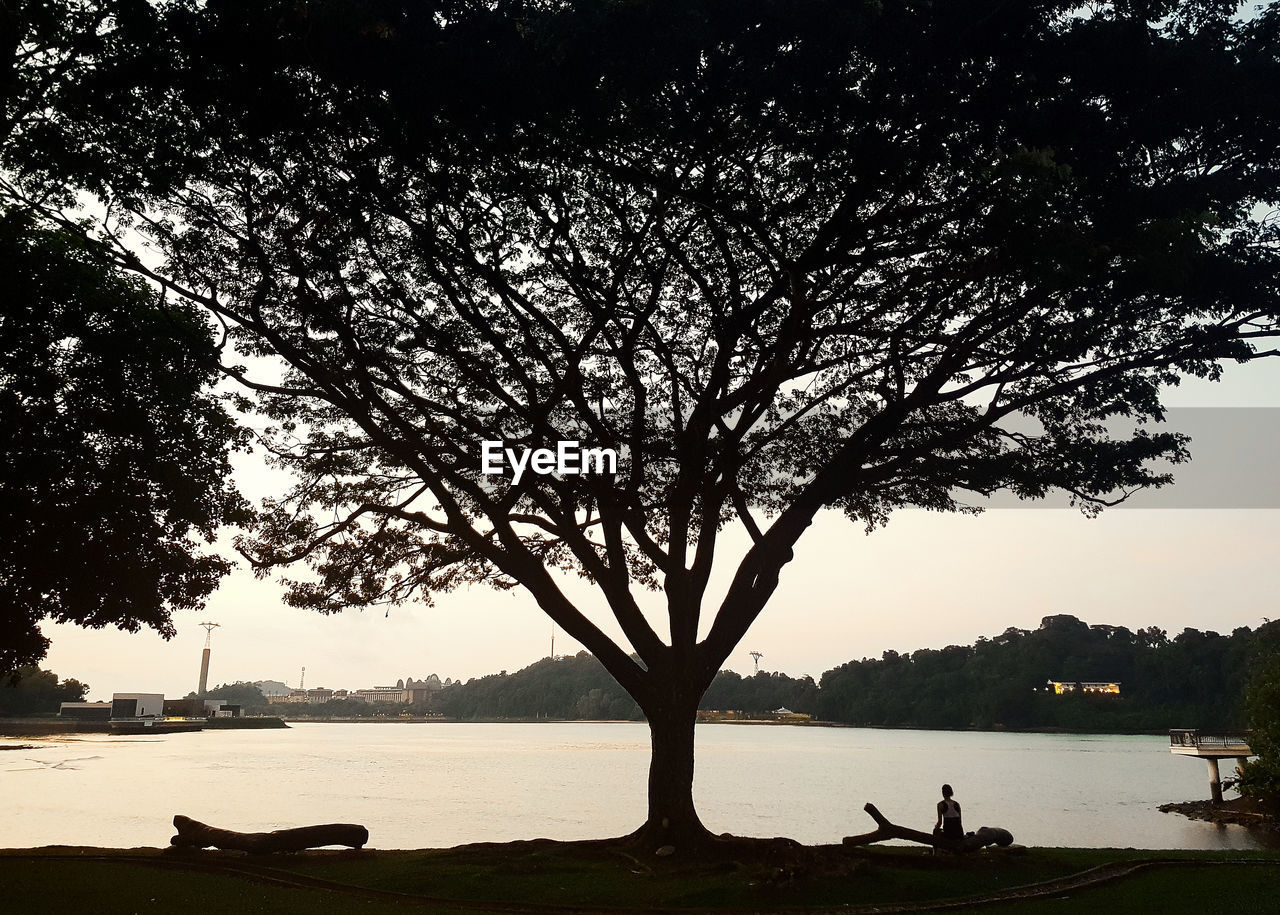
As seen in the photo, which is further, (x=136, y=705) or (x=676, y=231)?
(x=136, y=705)

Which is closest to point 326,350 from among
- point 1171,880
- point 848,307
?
point 848,307

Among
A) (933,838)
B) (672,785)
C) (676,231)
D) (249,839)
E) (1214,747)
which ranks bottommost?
(1214,747)

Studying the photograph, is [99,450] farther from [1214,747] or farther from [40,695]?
[40,695]

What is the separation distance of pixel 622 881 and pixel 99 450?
32.0ft

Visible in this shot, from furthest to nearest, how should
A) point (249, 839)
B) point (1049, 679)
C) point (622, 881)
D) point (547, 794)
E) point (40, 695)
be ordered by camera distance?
1. point (1049, 679)
2. point (40, 695)
3. point (547, 794)
4. point (249, 839)
5. point (622, 881)

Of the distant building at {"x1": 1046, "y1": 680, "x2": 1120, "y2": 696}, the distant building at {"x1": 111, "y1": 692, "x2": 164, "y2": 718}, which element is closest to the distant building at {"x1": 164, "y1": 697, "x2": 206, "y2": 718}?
the distant building at {"x1": 111, "y1": 692, "x2": 164, "y2": 718}

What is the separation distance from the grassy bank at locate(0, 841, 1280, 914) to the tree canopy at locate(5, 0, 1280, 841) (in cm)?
193

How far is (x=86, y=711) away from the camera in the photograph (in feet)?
425

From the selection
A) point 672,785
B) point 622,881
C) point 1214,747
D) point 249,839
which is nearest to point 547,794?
point 1214,747

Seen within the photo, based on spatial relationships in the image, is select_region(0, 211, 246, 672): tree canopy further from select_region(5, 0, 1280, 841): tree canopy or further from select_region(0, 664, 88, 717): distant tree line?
select_region(0, 664, 88, 717): distant tree line

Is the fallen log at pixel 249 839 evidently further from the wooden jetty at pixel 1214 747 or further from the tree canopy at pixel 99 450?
the wooden jetty at pixel 1214 747

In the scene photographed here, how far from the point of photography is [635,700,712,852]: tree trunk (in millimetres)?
14992

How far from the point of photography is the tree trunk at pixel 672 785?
15.0m

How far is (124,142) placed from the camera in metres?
12.4
